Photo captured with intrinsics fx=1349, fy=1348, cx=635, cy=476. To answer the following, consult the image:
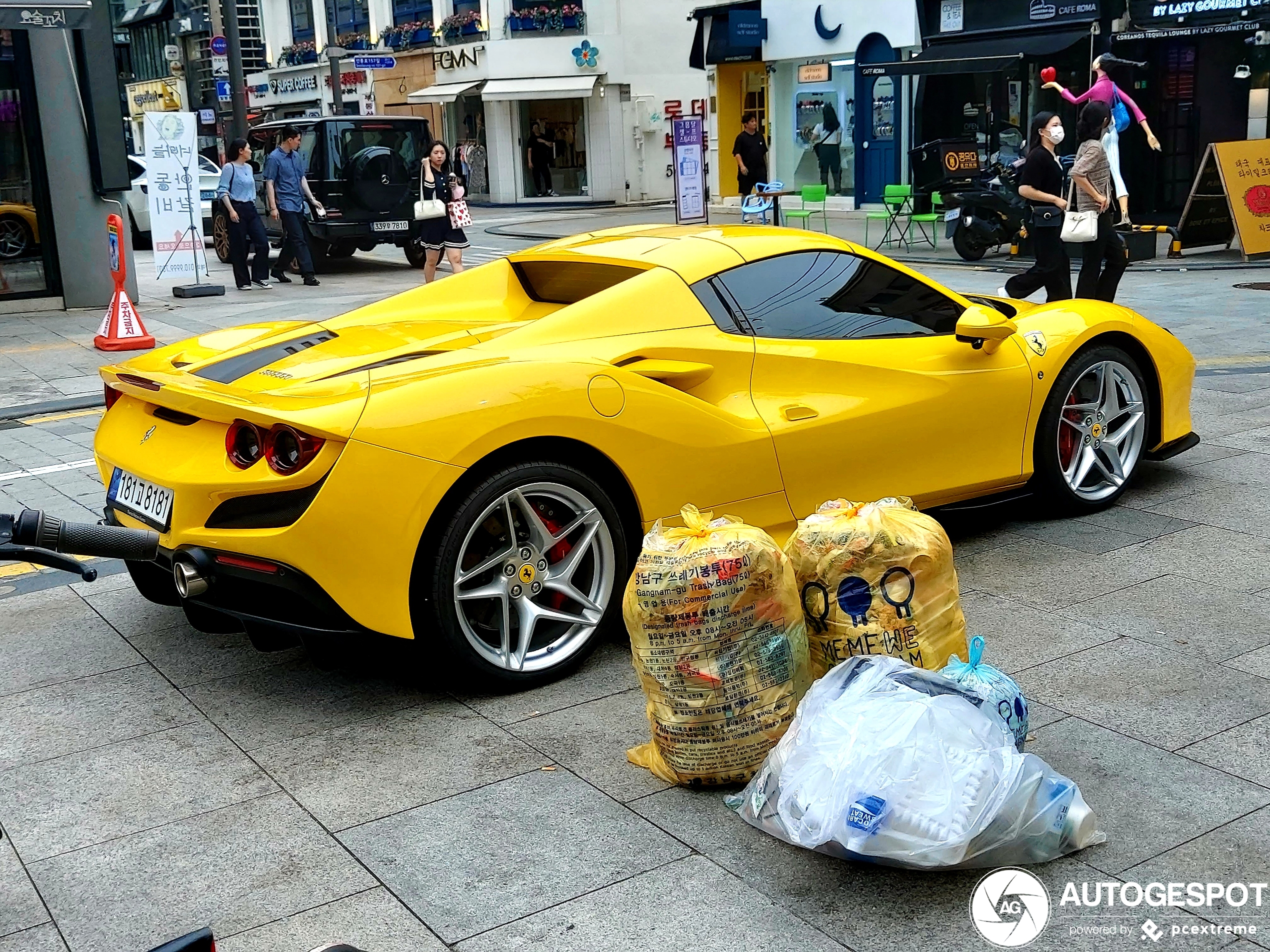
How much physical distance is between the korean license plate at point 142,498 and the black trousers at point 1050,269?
730 centimetres

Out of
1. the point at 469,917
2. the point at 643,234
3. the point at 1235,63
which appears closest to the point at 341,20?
the point at 1235,63

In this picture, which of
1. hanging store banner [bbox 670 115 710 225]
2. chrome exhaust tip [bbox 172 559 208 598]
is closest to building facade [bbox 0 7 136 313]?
hanging store banner [bbox 670 115 710 225]

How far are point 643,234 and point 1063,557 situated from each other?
2131mm

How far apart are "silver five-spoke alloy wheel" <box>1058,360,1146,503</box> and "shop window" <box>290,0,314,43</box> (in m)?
44.5

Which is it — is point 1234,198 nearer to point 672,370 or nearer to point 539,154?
point 672,370

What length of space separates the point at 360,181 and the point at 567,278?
14373 millimetres

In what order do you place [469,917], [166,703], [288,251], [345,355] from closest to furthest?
[469,917], [166,703], [345,355], [288,251]

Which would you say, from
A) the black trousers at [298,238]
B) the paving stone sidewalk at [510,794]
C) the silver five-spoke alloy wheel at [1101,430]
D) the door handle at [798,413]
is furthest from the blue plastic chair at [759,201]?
the door handle at [798,413]

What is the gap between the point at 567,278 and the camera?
5.36 metres

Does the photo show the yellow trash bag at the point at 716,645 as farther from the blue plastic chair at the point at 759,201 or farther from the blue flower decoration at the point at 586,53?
the blue flower decoration at the point at 586,53

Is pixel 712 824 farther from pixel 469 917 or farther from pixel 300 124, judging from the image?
pixel 300 124

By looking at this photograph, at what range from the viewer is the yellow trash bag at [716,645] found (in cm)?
350

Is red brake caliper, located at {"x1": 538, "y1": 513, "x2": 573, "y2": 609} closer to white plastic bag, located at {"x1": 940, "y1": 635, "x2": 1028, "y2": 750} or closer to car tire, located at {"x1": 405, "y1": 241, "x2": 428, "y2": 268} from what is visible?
white plastic bag, located at {"x1": 940, "y1": 635, "x2": 1028, "y2": 750}

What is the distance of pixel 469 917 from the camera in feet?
9.94
